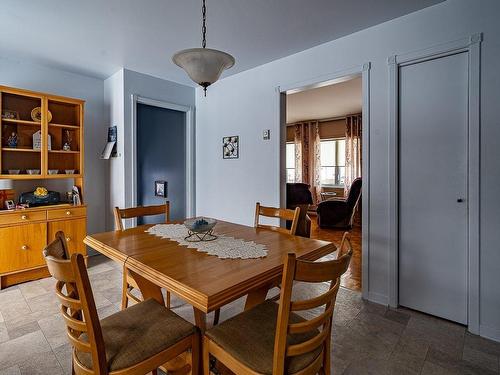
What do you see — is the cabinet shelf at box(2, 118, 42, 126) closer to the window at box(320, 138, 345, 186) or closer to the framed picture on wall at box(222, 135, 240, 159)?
the framed picture on wall at box(222, 135, 240, 159)

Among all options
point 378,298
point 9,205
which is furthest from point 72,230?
point 378,298

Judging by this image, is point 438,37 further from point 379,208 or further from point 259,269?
point 259,269

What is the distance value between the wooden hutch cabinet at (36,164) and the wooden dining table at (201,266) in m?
1.71

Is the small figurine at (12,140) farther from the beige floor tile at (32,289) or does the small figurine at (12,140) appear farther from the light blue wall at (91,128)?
the beige floor tile at (32,289)

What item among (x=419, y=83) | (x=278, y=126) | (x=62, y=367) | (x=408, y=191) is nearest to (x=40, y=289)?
(x=62, y=367)

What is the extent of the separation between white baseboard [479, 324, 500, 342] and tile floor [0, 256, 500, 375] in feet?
0.14

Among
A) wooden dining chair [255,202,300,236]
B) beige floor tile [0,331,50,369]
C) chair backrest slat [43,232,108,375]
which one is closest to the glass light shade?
wooden dining chair [255,202,300,236]

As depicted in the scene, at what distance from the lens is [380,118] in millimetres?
2475

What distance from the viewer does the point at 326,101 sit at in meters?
5.80

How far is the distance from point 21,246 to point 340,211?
16.3 feet

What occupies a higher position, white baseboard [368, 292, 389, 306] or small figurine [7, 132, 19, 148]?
small figurine [7, 132, 19, 148]

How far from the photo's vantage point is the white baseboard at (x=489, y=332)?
196 cm

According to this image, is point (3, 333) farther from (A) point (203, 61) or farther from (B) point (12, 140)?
(A) point (203, 61)

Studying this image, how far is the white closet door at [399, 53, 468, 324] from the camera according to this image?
2.14 metres
